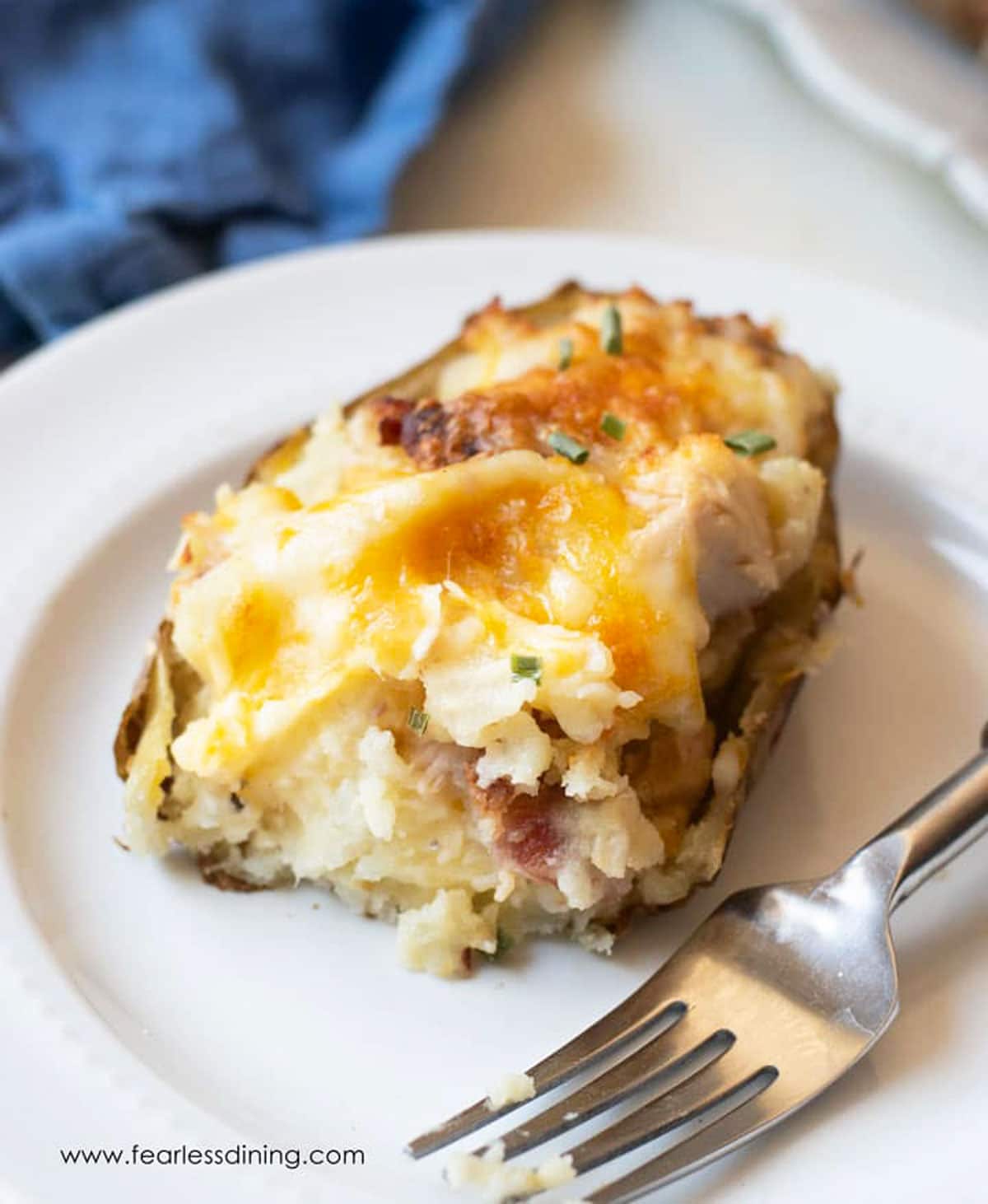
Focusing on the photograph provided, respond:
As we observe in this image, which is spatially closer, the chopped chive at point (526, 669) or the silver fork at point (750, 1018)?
the silver fork at point (750, 1018)

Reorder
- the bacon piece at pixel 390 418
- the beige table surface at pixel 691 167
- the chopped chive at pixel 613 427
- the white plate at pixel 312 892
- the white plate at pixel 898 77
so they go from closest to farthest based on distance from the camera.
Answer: the white plate at pixel 312 892 < the chopped chive at pixel 613 427 < the bacon piece at pixel 390 418 < the white plate at pixel 898 77 < the beige table surface at pixel 691 167

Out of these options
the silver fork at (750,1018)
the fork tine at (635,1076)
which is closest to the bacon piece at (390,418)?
the silver fork at (750,1018)

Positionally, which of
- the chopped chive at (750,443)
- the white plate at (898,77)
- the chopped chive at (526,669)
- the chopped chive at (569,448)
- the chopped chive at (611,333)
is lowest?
the chopped chive at (526,669)

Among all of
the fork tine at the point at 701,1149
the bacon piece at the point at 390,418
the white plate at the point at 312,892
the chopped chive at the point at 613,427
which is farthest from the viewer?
the bacon piece at the point at 390,418

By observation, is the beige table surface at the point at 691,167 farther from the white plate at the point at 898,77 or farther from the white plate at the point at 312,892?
the white plate at the point at 312,892

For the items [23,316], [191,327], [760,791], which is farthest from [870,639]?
[23,316]

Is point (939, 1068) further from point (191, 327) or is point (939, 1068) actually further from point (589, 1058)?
point (191, 327)

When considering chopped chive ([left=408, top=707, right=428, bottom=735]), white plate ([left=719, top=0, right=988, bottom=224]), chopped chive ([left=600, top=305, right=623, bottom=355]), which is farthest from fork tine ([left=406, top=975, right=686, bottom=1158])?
white plate ([left=719, top=0, right=988, bottom=224])
